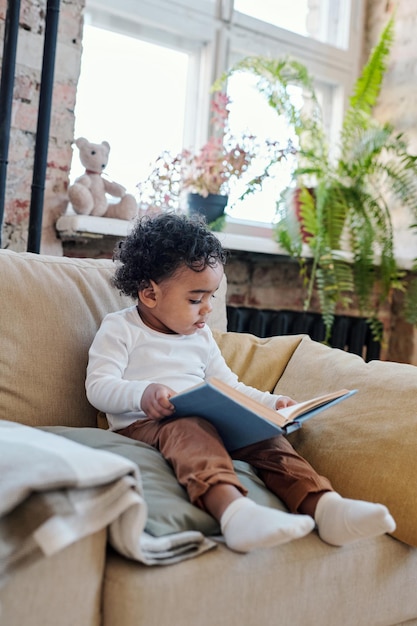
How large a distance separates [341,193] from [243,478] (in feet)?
5.89

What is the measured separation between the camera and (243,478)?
1338 mm

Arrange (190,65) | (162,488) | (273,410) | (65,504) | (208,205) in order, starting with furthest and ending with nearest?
1. (190,65)
2. (208,205)
3. (273,410)
4. (162,488)
5. (65,504)

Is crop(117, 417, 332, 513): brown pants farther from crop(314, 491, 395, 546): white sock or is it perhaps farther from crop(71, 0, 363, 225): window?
crop(71, 0, 363, 225): window

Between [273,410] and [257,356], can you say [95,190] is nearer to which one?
[257,356]

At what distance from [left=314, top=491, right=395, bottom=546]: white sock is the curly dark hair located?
62cm

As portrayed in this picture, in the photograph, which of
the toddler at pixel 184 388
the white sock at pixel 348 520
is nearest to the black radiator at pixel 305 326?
the toddler at pixel 184 388

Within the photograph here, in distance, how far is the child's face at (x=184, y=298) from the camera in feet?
5.26

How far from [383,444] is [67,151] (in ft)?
4.85

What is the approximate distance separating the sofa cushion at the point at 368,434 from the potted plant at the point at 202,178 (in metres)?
1.12

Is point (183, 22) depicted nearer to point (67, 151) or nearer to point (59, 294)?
point (67, 151)

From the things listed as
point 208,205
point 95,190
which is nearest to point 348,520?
point 95,190

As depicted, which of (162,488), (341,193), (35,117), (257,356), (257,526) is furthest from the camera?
(341,193)

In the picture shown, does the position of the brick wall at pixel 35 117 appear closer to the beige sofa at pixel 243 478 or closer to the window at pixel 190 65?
the window at pixel 190 65

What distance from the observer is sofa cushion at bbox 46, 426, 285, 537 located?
43.6 inches
